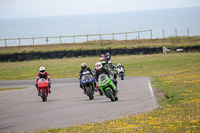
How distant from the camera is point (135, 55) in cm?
4597

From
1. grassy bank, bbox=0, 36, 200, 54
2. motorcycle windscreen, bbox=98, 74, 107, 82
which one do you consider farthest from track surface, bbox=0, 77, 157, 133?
grassy bank, bbox=0, 36, 200, 54

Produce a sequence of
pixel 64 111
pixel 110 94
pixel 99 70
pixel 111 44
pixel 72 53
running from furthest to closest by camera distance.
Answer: pixel 111 44
pixel 72 53
pixel 99 70
pixel 110 94
pixel 64 111

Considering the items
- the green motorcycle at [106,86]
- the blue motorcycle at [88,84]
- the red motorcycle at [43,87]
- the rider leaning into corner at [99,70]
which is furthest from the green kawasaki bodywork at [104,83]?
the red motorcycle at [43,87]

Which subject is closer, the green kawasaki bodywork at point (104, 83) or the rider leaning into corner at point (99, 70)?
the green kawasaki bodywork at point (104, 83)

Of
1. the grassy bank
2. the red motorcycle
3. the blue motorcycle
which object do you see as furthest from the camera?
the grassy bank

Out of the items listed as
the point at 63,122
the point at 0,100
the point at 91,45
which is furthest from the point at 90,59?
the point at 63,122

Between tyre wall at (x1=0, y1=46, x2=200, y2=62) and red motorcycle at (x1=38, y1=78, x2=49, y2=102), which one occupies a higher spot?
tyre wall at (x1=0, y1=46, x2=200, y2=62)

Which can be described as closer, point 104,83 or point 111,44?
point 104,83

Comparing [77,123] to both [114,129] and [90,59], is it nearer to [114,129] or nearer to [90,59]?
[114,129]

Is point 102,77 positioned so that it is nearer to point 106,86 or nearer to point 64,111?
point 106,86

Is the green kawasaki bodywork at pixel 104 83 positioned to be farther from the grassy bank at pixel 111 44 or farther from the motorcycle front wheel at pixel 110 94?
the grassy bank at pixel 111 44

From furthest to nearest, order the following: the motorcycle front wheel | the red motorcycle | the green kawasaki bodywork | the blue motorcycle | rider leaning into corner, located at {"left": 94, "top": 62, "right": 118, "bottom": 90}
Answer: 1. the red motorcycle
2. the blue motorcycle
3. rider leaning into corner, located at {"left": 94, "top": 62, "right": 118, "bottom": 90}
4. the motorcycle front wheel
5. the green kawasaki bodywork

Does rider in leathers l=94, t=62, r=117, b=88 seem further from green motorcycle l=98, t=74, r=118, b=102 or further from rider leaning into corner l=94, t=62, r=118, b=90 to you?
green motorcycle l=98, t=74, r=118, b=102

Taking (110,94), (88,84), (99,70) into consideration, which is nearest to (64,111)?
(110,94)
